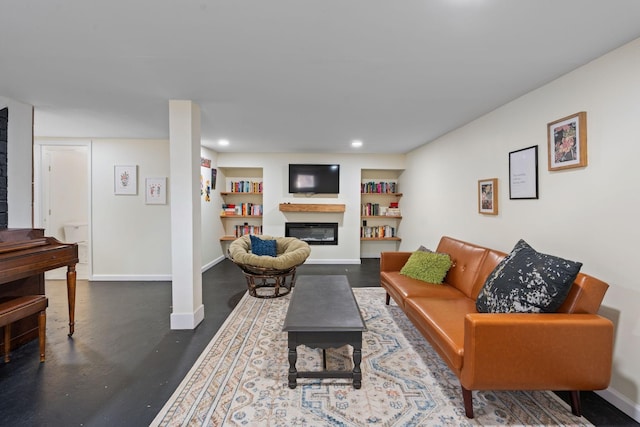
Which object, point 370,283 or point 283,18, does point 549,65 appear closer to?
point 283,18

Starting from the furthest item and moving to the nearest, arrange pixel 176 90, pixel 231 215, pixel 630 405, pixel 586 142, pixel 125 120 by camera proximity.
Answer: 1. pixel 231 215
2. pixel 125 120
3. pixel 176 90
4. pixel 586 142
5. pixel 630 405

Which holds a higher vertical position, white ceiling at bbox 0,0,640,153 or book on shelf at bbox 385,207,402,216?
white ceiling at bbox 0,0,640,153

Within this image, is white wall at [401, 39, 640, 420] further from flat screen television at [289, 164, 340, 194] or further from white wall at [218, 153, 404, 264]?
flat screen television at [289, 164, 340, 194]

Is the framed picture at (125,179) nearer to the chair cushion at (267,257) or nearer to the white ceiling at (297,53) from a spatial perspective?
the white ceiling at (297,53)

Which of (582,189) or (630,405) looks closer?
(630,405)

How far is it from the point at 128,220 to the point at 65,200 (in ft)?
6.11

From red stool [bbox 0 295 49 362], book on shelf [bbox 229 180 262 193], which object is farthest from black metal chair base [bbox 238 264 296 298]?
book on shelf [bbox 229 180 262 193]

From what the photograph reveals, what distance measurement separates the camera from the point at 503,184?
290 centimetres

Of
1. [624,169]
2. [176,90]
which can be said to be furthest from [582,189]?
[176,90]

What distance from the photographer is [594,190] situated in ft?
6.36

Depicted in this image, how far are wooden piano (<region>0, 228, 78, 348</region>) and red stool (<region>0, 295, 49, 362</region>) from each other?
13 cm

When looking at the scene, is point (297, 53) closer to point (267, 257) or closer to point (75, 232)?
point (267, 257)

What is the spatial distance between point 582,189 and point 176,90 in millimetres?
3370

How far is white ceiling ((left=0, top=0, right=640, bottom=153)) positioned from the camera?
1446 millimetres
